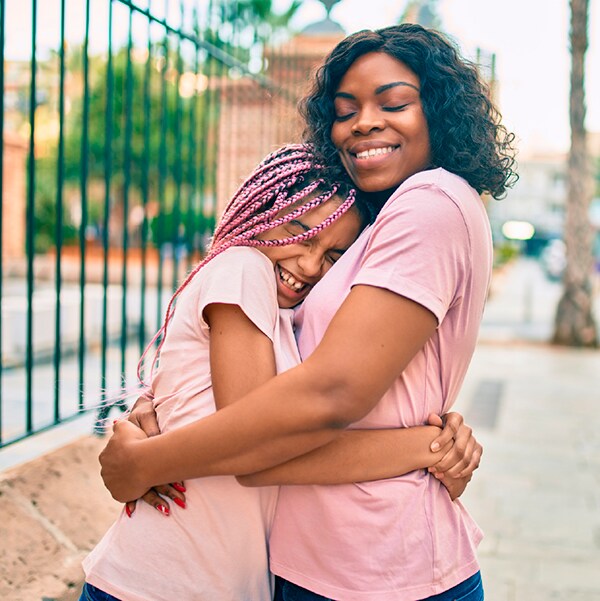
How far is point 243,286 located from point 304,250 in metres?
0.25

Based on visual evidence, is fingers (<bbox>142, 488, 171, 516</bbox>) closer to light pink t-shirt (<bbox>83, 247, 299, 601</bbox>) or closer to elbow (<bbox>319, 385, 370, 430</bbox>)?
light pink t-shirt (<bbox>83, 247, 299, 601</bbox>)

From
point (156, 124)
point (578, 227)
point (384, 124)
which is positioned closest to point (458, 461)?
point (384, 124)

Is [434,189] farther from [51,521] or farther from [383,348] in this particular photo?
[51,521]

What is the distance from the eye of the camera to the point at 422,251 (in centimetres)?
142

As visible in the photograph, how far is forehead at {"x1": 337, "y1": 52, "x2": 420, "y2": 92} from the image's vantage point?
1678 millimetres

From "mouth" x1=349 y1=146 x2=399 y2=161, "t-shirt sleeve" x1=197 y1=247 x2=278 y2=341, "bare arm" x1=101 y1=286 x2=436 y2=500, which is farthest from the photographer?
"mouth" x1=349 y1=146 x2=399 y2=161

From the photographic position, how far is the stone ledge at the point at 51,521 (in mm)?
2402

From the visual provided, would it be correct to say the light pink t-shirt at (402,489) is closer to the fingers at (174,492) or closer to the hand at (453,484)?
the hand at (453,484)

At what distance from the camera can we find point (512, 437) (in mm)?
6379

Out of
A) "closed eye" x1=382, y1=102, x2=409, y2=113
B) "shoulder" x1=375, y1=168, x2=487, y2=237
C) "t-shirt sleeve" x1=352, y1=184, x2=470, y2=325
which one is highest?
"closed eye" x1=382, y1=102, x2=409, y2=113

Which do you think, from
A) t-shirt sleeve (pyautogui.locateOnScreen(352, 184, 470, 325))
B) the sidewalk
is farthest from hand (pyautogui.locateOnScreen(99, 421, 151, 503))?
the sidewalk

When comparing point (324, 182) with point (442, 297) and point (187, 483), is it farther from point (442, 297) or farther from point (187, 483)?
point (187, 483)

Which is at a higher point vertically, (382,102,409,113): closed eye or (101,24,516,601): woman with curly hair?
(382,102,409,113): closed eye

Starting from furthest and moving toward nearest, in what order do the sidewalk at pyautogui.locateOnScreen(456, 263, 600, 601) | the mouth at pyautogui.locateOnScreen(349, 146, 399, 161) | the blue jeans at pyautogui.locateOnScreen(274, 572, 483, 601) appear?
the sidewalk at pyautogui.locateOnScreen(456, 263, 600, 601), the mouth at pyautogui.locateOnScreen(349, 146, 399, 161), the blue jeans at pyautogui.locateOnScreen(274, 572, 483, 601)
